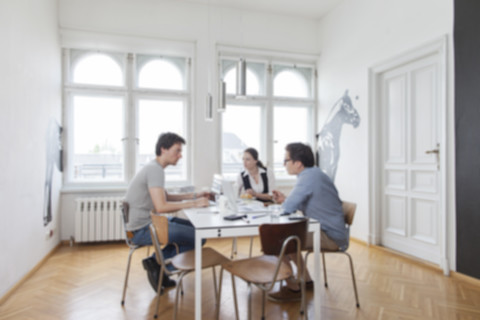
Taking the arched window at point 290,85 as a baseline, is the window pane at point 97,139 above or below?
below

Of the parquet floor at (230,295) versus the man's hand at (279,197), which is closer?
the parquet floor at (230,295)

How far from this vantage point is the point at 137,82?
4.97 m

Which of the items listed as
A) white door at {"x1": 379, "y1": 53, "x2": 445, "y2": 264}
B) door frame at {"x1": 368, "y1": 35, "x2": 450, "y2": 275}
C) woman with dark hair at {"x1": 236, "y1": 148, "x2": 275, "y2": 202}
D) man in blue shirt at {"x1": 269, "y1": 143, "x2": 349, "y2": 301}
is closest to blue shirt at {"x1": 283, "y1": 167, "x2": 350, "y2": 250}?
man in blue shirt at {"x1": 269, "y1": 143, "x2": 349, "y2": 301}

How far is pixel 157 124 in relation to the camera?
5.05 metres

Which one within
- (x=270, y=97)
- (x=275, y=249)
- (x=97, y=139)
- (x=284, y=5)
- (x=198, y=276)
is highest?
(x=284, y=5)

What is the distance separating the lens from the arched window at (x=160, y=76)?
5.02 m

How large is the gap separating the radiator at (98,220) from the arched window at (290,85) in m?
3.21

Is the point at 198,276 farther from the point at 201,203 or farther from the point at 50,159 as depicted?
the point at 50,159

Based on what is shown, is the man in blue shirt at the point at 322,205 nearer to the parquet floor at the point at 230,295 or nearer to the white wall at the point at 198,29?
the parquet floor at the point at 230,295

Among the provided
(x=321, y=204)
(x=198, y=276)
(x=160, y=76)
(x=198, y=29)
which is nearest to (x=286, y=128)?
(x=198, y=29)

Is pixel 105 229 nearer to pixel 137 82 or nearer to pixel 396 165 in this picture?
pixel 137 82

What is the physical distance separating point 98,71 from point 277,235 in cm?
414

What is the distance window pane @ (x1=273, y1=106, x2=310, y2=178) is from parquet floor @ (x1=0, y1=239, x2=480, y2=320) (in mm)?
2174

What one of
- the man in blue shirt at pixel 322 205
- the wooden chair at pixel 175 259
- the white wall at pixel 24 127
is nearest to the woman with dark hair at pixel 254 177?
the man in blue shirt at pixel 322 205
